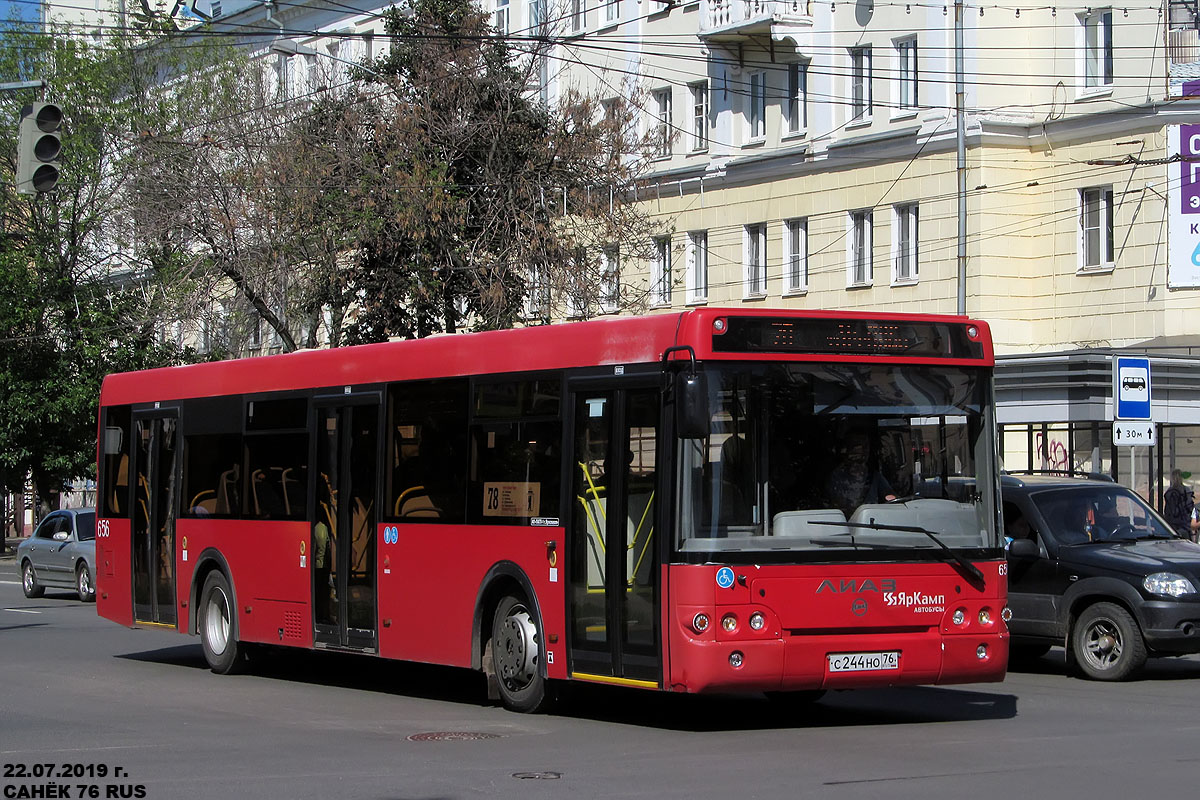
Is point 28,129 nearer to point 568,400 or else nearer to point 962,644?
point 568,400

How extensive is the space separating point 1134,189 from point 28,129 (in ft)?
88.2

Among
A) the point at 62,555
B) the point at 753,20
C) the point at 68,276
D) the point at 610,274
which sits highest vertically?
the point at 753,20

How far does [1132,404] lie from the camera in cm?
2297

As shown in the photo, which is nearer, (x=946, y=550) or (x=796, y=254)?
(x=946, y=550)

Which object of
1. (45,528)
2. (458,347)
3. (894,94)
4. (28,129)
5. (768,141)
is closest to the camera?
(458,347)

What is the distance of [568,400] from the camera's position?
13.1 metres

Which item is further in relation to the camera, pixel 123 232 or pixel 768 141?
pixel 768 141

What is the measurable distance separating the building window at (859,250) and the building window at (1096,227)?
5.23 metres

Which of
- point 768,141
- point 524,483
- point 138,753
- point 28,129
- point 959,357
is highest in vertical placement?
point 768,141

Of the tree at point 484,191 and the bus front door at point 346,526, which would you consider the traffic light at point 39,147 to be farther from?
the tree at point 484,191

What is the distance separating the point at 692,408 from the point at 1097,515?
6.95 metres

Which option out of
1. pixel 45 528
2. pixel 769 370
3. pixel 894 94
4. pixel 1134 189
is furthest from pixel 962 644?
pixel 894 94

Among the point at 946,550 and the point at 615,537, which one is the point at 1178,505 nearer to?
the point at 946,550

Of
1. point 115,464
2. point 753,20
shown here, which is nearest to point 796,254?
point 753,20
